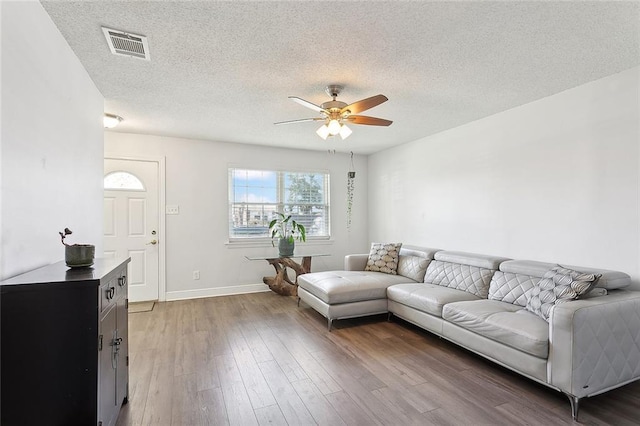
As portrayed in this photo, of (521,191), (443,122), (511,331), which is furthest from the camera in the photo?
(443,122)

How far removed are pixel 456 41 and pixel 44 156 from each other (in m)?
2.69

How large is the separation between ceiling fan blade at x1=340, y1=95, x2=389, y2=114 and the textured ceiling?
0.23m

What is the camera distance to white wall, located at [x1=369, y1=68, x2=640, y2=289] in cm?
271

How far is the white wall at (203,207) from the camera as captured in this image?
4801mm

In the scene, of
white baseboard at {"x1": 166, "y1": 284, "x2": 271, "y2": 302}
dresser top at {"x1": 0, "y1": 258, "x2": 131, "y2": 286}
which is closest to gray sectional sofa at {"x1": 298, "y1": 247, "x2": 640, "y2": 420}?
white baseboard at {"x1": 166, "y1": 284, "x2": 271, "y2": 302}

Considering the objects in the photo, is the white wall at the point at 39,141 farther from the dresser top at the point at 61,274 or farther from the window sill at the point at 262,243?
the window sill at the point at 262,243

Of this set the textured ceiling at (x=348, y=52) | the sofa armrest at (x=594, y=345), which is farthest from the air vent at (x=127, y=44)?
the sofa armrest at (x=594, y=345)

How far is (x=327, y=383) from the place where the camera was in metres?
2.43

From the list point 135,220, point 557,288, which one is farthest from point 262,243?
point 557,288

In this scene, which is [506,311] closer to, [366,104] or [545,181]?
[545,181]

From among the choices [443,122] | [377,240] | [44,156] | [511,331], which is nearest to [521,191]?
[443,122]

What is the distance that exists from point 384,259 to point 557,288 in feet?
7.23

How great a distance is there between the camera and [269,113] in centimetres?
373

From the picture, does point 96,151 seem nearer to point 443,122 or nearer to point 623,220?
point 443,122
